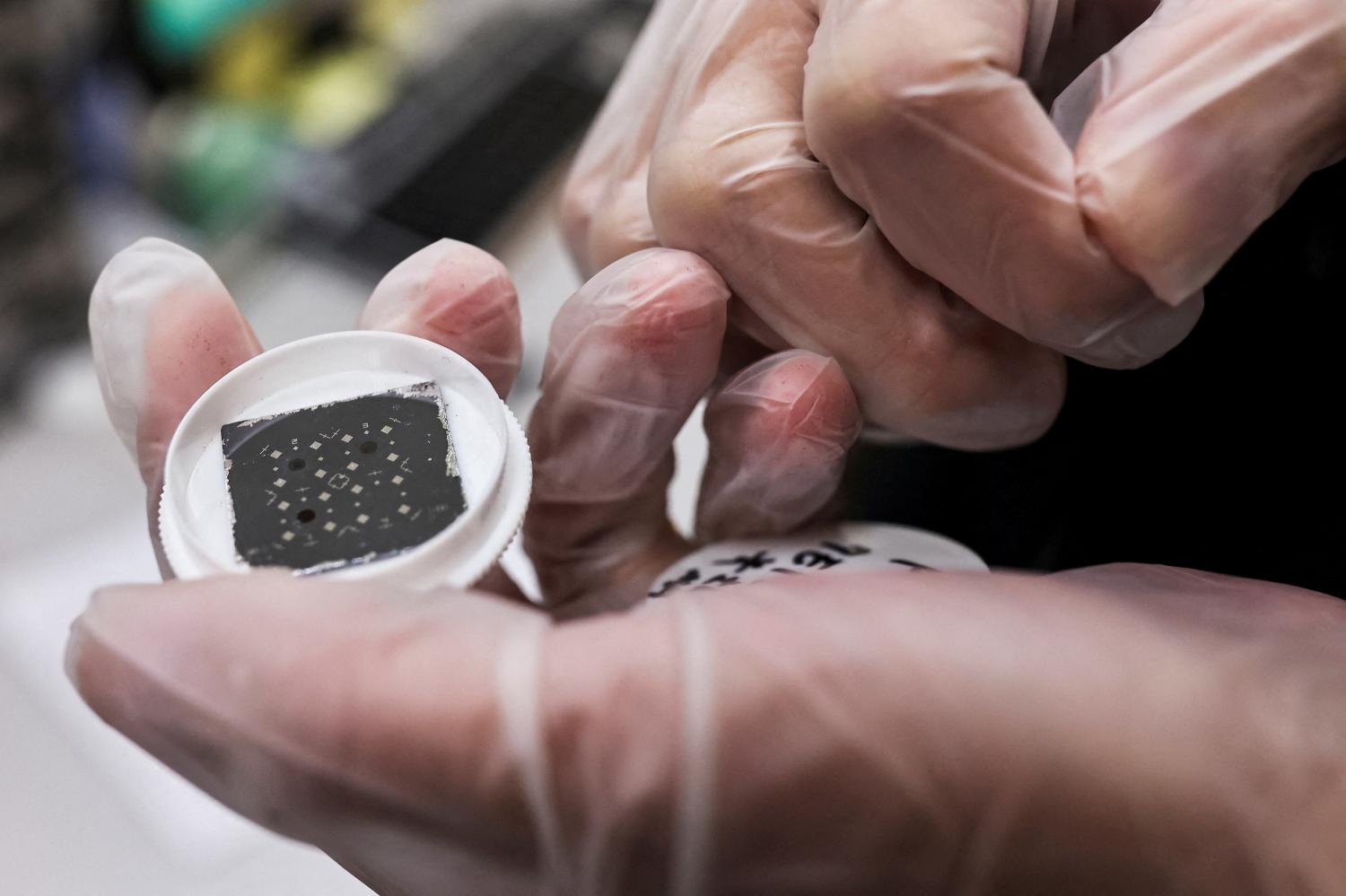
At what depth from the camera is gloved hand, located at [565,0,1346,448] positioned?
0.50 meters

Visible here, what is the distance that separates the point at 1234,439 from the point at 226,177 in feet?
4.06

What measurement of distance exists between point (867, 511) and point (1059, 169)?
1.19 ft

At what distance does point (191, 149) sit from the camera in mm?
1352

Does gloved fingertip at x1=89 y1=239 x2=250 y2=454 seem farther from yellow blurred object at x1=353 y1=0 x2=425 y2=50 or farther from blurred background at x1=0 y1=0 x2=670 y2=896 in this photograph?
yellow blurred object at x1=353 y1=0 x2=425 y2=50

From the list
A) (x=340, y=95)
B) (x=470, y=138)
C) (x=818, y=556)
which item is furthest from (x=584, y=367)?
(x=340, y=95)

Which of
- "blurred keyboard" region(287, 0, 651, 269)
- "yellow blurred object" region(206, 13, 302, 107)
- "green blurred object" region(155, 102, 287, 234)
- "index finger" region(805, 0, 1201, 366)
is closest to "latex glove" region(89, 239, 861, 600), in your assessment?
"index finger" region(805, 0, 1201, 366)

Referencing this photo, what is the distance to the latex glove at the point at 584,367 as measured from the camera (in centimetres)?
59

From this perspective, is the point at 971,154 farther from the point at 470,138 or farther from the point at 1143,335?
the point at 470,138

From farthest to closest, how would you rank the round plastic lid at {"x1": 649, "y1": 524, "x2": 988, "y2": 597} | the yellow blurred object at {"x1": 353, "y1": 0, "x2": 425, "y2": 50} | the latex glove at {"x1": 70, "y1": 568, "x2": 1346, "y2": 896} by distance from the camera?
the yellow blurred object at {"x1": 353, "y1": 0, "x2": 425, "y2": 50}, the round plastic lid at {"x1": 649, "y1": 524, "x2": 988, "y2": 597}, the latex glove at {"x1": 70, "y1": 568, "x2": 1346, "y2": 896}

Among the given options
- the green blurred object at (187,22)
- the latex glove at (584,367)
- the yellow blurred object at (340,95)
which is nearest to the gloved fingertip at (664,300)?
the latex glove at (584,367)

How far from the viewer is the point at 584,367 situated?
0.62 metres

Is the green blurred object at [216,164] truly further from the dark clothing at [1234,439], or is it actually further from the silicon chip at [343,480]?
the dark clothing at [1234,439]

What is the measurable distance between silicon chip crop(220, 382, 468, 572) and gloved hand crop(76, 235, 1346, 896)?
44 mm

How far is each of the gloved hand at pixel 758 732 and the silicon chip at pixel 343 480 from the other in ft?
0.14
